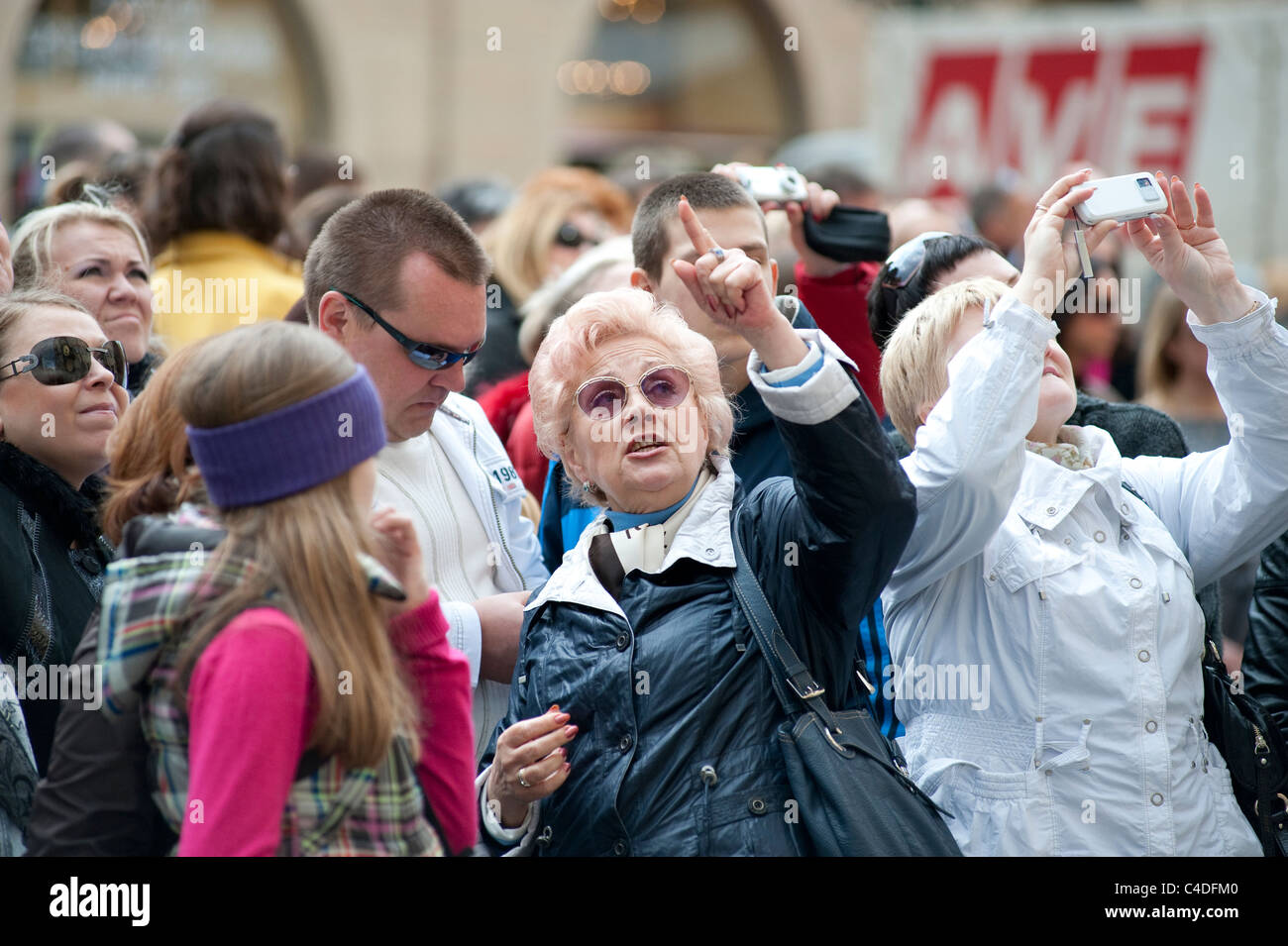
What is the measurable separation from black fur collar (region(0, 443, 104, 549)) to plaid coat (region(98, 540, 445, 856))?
82 cm

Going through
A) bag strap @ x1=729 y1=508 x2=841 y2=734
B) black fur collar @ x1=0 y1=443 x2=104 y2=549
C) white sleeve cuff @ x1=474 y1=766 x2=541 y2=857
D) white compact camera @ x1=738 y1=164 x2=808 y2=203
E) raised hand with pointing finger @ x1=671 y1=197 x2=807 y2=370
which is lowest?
white sleeve cuff @ x1=474 y1=766 x2=541 y2=857

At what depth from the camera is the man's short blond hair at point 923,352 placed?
9.77ft

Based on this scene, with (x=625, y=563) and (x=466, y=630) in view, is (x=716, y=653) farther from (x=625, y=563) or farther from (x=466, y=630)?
(x=466, y=630)

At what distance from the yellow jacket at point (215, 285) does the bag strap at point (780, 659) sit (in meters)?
2.44

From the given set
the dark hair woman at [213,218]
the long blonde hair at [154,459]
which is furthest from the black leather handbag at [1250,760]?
the dark hair woman at [213,218]

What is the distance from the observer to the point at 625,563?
104 inches

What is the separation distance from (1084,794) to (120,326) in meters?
2.61

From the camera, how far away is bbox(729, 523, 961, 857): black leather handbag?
2.36 meters

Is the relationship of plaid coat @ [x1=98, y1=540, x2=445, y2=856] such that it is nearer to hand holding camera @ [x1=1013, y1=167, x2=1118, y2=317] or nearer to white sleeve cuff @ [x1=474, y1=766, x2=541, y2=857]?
white sleeve cuff @ [x1=474, y1=766, x2=541, y2=857]

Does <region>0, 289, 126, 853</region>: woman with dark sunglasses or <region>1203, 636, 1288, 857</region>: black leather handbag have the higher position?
<region>0, 289, 126, 853</region>: woman with dark sunglasses

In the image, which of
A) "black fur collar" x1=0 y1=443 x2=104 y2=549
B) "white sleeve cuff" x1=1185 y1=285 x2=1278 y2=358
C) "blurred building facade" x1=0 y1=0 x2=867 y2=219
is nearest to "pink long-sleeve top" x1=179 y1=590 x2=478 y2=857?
"black fur collar" x1=0 y1=443 x2=104 y2=549

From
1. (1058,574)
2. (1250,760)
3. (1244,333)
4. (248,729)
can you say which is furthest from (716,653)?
(1244,333)
